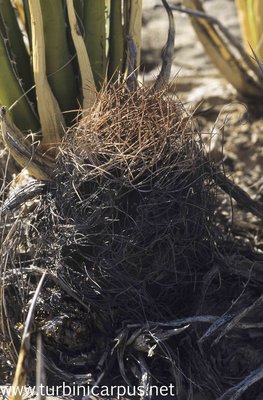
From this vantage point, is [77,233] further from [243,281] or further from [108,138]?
[243,281]

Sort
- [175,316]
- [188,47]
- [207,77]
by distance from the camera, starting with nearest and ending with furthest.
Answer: [175,316], [207,77], [188,47]

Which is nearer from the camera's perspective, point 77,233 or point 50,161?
point 77,233

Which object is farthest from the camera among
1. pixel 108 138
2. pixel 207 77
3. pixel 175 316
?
pixel 207 77

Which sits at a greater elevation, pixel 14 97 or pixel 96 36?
pixel 96 36

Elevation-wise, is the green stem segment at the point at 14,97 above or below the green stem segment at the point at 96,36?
below

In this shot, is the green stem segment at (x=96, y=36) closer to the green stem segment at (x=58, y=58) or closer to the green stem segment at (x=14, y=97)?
the green stem segment at (x=58, y=58)

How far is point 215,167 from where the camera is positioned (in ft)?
7.30

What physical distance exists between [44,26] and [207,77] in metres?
1.36

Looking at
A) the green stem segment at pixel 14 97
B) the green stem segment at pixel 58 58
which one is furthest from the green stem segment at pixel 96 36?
the green stem segment at pixel 14 97

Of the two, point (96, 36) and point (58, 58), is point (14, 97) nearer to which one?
point (58, 58)

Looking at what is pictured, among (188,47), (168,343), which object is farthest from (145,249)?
(188,47)

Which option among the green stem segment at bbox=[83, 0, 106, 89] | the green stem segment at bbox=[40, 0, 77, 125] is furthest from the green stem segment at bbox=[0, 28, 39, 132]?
the green stem segment at bbox=[83, 0, 106, 89]

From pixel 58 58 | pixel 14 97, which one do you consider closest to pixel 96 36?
pixel 58 58

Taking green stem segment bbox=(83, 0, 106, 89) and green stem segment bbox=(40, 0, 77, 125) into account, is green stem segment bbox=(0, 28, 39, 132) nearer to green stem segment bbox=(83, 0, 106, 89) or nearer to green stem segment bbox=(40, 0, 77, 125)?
green stem segment bbox=(40, 0, 77, 125)
